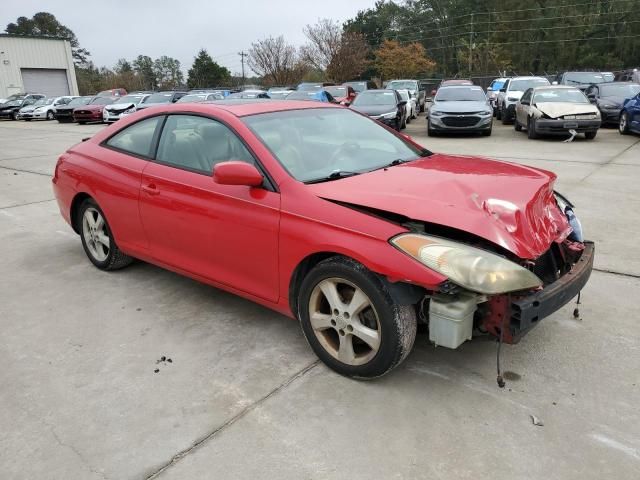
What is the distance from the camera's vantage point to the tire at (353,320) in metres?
2.71

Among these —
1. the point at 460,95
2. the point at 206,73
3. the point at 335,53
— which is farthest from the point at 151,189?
the point at 206,73

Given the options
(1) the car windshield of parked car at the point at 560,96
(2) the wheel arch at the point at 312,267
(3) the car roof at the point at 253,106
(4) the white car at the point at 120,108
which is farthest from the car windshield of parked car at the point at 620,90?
(4) the white car at the point at 120,108

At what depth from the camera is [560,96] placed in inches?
547

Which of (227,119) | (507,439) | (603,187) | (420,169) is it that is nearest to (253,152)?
(227,119)

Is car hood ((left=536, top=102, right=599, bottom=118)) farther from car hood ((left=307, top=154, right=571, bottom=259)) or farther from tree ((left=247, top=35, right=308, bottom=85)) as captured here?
tree ((left=247, top=35, right=308, bottom=85))

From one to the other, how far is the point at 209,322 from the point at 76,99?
28.9m

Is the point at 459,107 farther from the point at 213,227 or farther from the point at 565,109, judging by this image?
the point at 213,227

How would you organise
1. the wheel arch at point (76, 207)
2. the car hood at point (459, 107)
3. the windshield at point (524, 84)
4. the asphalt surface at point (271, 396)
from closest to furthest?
the asphalt surface at point (271, 396)
the wheel arch at point (76, 207)
the car hood at point (459, 107)
the windshield at point (524, 84)

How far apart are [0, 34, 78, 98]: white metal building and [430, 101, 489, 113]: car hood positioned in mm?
40830

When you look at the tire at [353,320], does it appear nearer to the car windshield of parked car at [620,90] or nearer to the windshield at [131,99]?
the car windshield of parked car at [620,90]

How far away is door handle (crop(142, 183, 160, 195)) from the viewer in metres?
3.87

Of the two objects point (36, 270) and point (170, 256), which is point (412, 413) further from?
point (36, 270)

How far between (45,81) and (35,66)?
1511 millimetres

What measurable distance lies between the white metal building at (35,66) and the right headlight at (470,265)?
161 ft
